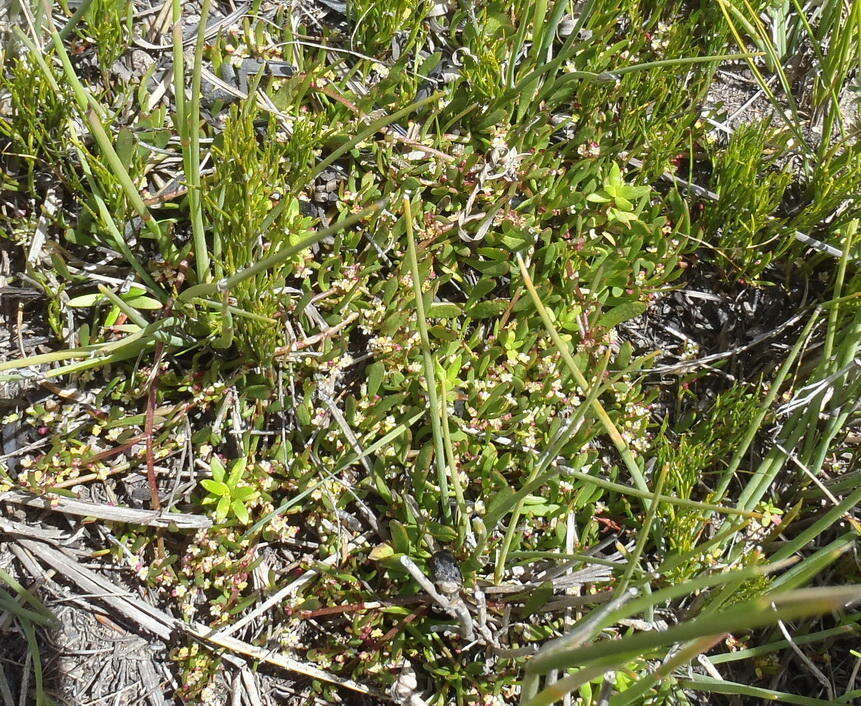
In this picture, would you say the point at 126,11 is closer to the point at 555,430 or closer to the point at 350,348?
the point at 350,348

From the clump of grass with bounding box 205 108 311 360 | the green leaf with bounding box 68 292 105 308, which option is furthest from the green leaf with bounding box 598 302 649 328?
the green leaf with bounding box 68 292 105 308

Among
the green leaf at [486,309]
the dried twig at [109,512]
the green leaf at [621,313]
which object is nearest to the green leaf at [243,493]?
the dried twig at [109,512]

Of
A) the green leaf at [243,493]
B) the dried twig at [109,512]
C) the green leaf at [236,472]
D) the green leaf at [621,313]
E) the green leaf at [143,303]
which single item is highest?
the green leaf at [621,313]

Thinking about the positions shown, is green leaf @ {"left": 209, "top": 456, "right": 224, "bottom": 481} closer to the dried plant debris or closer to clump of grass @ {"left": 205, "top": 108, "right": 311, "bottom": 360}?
the dried plant debris

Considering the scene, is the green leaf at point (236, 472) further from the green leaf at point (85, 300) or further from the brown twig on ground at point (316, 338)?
→ the green leaf at point (85, 300)

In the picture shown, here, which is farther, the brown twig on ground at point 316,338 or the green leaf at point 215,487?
the brown twig on ground at point 316,338

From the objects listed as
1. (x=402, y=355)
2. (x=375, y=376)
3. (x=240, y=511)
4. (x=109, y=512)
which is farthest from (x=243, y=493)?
(x=402, y=355)
